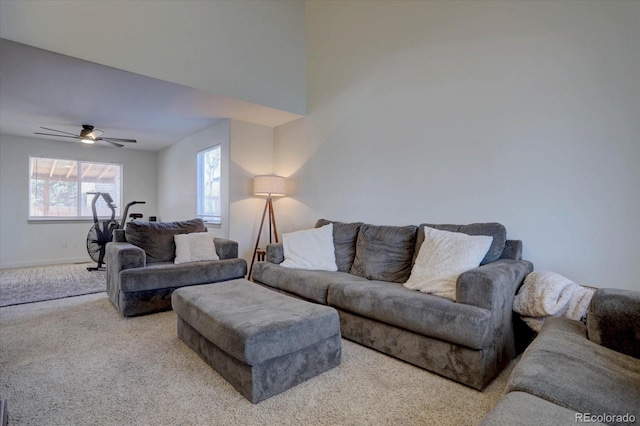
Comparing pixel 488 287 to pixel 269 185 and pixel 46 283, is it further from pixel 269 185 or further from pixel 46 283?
pixel 46 283

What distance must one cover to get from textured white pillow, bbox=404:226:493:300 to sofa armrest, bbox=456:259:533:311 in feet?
0.61

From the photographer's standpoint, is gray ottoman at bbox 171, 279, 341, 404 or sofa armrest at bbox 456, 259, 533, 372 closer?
gray ottoman at bbox 171, 279, 341, 404

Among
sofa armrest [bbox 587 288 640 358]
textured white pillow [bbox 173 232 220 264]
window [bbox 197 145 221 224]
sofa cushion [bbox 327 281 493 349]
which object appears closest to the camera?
sofa armrest [bbox 587 288 640 358]

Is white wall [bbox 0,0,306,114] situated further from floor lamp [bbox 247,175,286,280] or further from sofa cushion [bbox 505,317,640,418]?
sofa cushion [bbox 505,317,640,418]

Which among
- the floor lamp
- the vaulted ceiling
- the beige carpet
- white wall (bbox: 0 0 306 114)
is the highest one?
white wall (bbox: 0 0 306 114)

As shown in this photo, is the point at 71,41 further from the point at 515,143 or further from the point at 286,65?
the point at 515,143

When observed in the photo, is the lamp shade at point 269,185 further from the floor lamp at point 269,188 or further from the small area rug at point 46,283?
the small area rug at point 46,283

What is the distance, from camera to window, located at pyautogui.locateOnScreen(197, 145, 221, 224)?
15.6 ft

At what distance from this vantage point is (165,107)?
3.92 m

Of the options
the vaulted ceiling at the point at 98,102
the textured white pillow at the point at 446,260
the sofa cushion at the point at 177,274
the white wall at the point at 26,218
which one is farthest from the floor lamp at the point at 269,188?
the white wall at the point at 26,218

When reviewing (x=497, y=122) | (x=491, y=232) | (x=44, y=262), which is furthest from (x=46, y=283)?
(x=497, y=122)

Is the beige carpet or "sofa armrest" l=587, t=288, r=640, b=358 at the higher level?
"sofa armrest" l=587, t=288, r=640, b=358

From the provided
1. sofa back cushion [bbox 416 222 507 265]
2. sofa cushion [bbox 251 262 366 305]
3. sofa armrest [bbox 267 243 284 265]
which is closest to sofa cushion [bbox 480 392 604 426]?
sofa back cushion [bbox 416 222 507 265]

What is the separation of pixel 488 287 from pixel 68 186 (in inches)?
286
